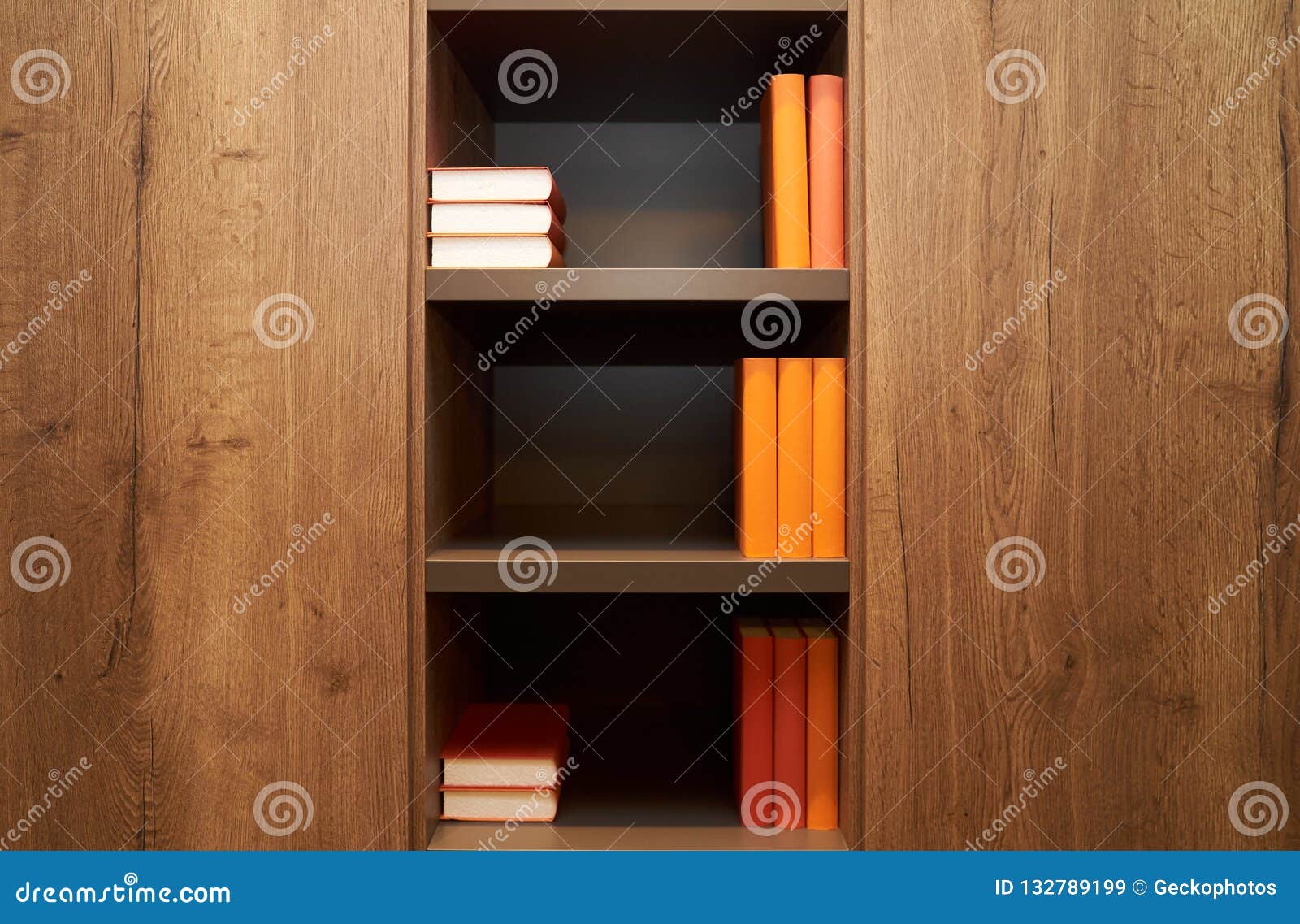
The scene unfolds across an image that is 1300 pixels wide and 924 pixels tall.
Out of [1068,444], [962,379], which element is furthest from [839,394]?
[1068,444]

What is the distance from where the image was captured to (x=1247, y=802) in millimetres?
1159

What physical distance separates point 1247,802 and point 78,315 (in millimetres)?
1757

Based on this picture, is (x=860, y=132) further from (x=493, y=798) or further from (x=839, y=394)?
(x=493, y=798)

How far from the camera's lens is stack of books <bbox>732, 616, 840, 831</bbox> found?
4.17 ft

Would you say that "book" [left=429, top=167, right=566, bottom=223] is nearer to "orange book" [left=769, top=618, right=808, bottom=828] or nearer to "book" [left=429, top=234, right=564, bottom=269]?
"book" [left=429, top=234, right=564, bottom=269]

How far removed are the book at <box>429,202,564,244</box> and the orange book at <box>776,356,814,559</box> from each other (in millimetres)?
417
